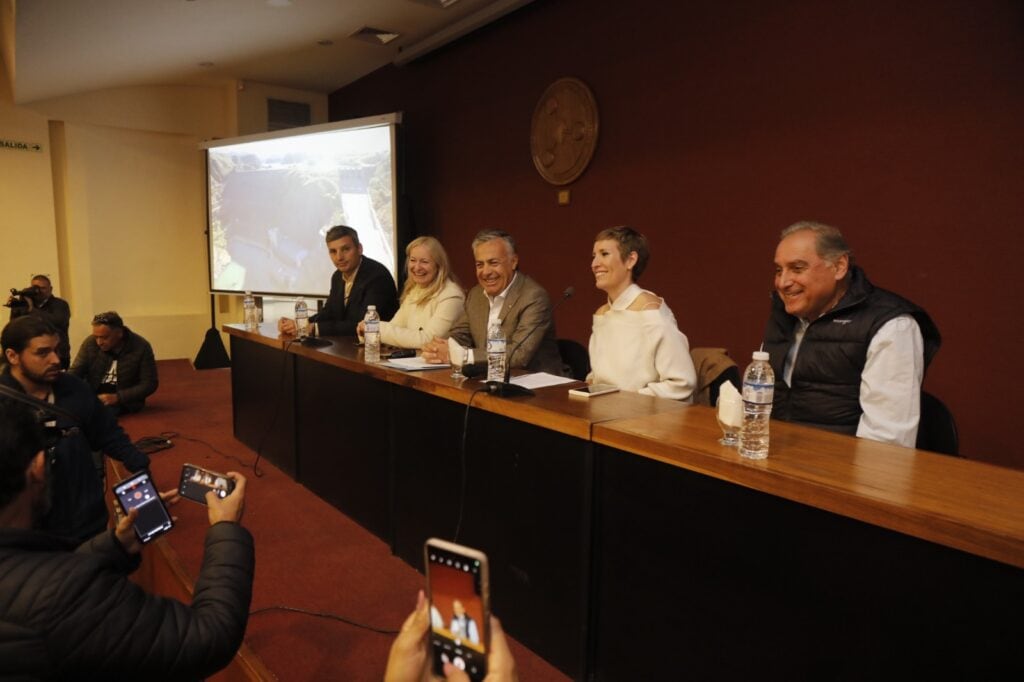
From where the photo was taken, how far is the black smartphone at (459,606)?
701mm

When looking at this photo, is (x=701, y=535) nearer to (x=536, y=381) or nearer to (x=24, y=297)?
(x=536, y=381)

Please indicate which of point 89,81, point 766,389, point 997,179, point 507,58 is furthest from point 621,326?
point 89,81

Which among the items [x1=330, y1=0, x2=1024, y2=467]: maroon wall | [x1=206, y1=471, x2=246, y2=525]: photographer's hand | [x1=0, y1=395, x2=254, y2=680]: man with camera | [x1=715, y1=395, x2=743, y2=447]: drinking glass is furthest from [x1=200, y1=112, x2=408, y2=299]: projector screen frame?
[x1=0, y1=395, x2=254, y2=680]: man with camera

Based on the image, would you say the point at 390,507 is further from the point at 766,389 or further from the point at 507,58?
the point at 507,58

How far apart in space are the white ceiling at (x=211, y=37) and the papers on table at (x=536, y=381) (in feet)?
9.85

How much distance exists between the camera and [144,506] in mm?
1452

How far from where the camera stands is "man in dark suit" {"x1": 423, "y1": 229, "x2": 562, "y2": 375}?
8.39ft

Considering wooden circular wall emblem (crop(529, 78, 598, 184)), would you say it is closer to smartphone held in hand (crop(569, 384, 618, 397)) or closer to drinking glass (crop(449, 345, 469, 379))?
drinking glass (crop(449, 345, 469, 379))

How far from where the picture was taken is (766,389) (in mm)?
1336

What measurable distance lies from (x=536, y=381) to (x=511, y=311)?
0.60 m

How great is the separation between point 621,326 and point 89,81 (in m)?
→ 6.16

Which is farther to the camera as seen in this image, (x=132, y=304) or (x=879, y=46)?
(x=132, y=304)

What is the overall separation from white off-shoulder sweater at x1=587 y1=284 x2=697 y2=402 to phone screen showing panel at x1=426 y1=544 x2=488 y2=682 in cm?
145

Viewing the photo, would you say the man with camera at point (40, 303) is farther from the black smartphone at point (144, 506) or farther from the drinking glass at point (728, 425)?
the drinking glass at point (728, 425)
